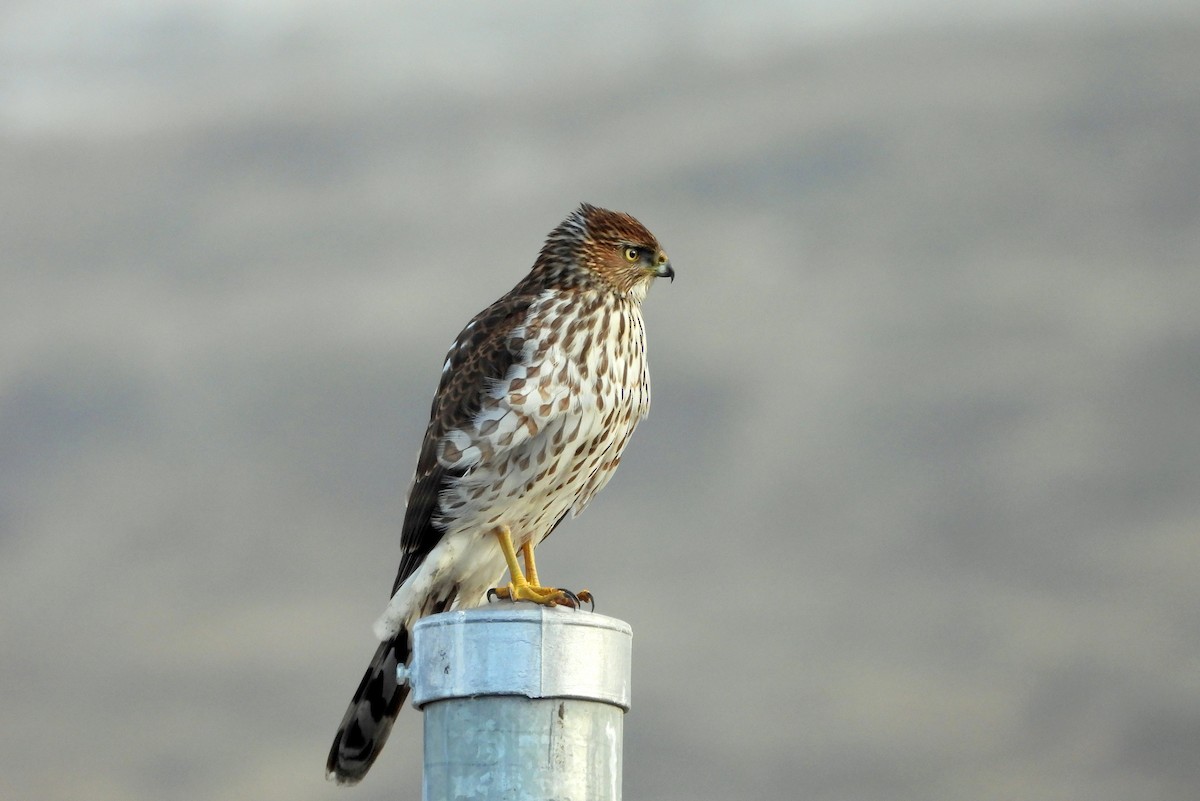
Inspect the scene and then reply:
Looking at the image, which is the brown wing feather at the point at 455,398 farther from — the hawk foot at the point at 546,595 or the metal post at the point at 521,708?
the metal post at the point at 521,708

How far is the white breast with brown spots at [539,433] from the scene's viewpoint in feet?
19.4

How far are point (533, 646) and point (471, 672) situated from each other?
19cm

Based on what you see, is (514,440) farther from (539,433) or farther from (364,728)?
(364,728)

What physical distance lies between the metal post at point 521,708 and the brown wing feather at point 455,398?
1.89 m

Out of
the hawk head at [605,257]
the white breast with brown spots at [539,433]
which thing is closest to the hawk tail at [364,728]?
the white breast with brown spots at [539,433]

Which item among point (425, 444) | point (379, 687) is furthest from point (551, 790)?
point (425, 444)

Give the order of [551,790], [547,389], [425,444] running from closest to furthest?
[551,790] → [547,389] → [425,444]

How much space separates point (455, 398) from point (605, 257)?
37.9 inches

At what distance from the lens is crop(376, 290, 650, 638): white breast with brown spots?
19.4ft

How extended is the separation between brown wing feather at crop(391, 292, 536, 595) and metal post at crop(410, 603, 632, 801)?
74.5 inches

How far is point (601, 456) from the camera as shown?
6.11m

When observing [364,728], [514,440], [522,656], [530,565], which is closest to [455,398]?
[514,440]

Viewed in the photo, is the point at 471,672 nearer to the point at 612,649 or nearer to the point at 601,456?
the point at 612,649

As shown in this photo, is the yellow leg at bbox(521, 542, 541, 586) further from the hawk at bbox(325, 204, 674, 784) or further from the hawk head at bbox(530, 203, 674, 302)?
the hawk head at bbox(530, 203, 674, 302)
